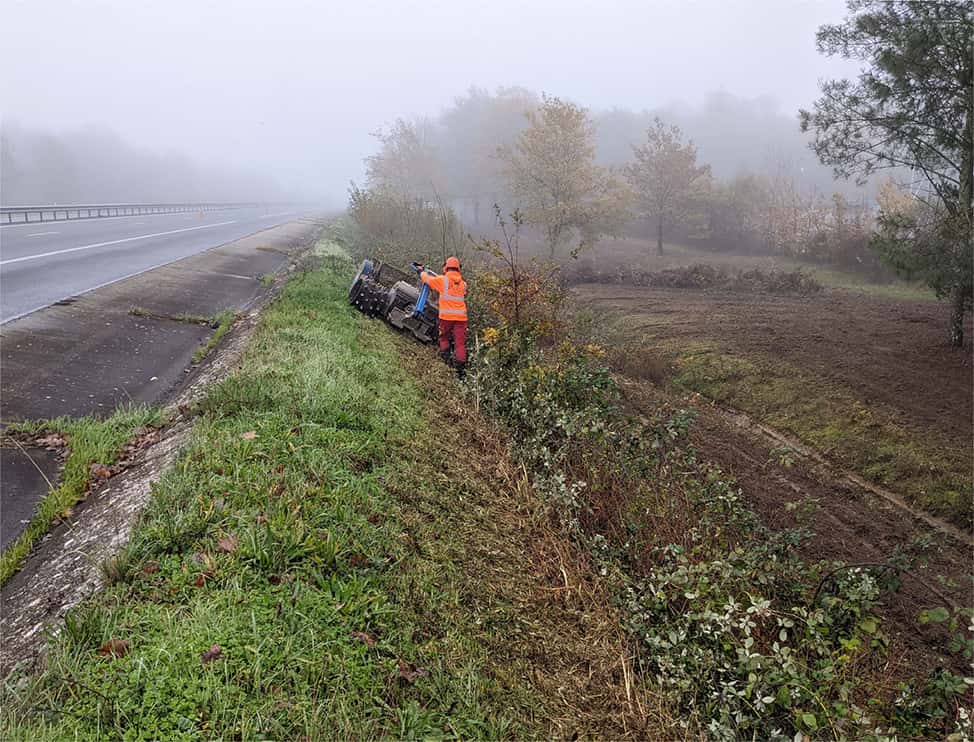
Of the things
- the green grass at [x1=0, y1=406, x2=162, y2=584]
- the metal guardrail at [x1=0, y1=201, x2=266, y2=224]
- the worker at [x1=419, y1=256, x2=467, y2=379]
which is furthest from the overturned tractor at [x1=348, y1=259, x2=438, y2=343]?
the metal guardrail at [x1=0, y1=201, x2=266, y2=224]

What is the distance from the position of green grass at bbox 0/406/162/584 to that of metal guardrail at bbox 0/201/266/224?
24832mm

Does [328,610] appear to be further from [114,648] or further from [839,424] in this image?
[839,424]

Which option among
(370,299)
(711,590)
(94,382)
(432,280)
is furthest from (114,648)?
(370,299)

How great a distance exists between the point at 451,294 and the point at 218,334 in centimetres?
417

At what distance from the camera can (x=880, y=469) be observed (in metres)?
8.99

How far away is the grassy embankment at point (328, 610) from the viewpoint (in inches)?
111

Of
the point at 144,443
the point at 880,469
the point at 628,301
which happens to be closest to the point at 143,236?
the point at 628,301

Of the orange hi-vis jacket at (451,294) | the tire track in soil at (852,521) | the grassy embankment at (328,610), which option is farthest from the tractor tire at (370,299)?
the grassy embankment at (328,610)

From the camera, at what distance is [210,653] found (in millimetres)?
3018

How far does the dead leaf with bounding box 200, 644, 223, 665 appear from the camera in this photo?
2.98 meters

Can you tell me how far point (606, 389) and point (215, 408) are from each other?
492cm

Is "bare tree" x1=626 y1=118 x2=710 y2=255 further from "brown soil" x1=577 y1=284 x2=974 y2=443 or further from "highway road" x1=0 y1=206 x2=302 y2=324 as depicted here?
"highway road" x1=0 y1=206 x2=302 y2=324

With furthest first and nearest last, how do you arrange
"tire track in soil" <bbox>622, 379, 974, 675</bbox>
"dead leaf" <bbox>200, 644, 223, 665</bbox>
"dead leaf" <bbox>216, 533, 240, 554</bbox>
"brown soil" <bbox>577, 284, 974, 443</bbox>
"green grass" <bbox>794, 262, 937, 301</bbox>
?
1. "green grass" <bbox>794, 262, 937, 301</bbox>
2. "brown soil" <bbox>577, 284, 974, 443</bbox>
3. "tire track in soil" <bbox>622, 379, 974, 675</bbox>
4. "dead leaf" <bbox>216, 533, 240, 554</bbox>
5. "dead leaf" <bbox>200, 644, 223, 665</bbox>

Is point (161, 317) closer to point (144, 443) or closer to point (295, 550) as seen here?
point (144, 443)
